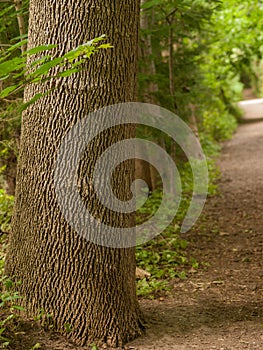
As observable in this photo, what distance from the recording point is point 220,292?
5715 mm

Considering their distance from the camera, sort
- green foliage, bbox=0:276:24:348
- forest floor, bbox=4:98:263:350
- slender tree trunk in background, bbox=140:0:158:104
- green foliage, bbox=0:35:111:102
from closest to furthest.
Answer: green foliage, bbox=0:35:111:102 → green foliage, bbox=0:276:24:348 → forest floor, bbox=4:98:263:350 → slender tree trunk in background, bbox=140:0:158:104

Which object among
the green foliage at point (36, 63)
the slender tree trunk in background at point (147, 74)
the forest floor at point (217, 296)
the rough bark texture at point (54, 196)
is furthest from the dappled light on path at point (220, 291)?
the green foliage at point (36, 63)

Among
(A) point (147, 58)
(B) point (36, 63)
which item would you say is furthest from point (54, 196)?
(A) point (147, 58)

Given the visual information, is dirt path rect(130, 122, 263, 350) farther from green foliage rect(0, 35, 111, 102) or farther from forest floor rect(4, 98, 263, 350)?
green foliage rect(0, 35, 111, 102)

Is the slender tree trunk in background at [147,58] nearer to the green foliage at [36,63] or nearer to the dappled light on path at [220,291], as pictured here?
the dappled light on path at [220,291]

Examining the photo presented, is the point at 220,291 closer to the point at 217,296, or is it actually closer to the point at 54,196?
the point at 217,296

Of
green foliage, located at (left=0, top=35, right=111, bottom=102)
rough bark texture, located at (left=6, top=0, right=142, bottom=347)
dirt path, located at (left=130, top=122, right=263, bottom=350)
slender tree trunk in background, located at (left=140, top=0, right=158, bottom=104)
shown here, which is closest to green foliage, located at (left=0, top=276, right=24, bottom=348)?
rough bark texture, located at (left=6, top=0, right=142, bottom=347)

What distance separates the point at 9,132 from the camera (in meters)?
7.79

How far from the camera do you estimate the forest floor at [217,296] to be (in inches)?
172

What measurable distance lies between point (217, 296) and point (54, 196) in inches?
94.5

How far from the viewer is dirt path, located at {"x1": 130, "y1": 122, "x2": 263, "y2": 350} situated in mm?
4461

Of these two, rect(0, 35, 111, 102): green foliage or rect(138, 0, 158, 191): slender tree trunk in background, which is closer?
rect(0, 35, 111, 102): green foliage

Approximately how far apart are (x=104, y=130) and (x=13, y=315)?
5.87ft

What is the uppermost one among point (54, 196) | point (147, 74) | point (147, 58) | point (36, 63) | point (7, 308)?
point (147, 58)
